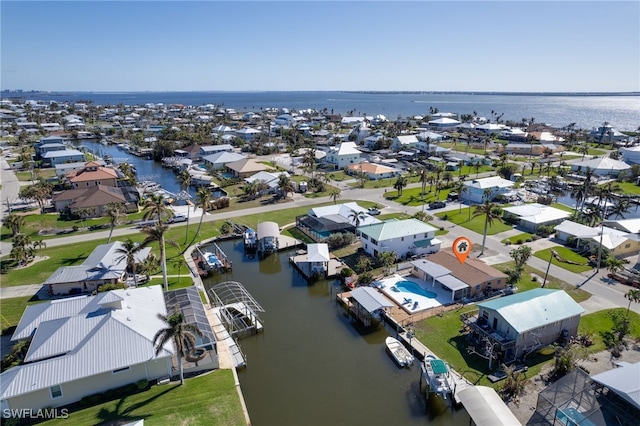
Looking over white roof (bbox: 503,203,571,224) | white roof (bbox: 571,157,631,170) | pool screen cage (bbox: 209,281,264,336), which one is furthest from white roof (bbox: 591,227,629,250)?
white roof (bbox: 571,157,631,170)

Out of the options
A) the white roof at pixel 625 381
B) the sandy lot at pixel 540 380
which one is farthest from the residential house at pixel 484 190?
→ the white roof at pixel 625 381

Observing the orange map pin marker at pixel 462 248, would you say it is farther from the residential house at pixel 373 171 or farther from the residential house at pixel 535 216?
the residential house at pixel 373 171

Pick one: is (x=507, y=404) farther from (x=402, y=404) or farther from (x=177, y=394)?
(x=177, y=394)

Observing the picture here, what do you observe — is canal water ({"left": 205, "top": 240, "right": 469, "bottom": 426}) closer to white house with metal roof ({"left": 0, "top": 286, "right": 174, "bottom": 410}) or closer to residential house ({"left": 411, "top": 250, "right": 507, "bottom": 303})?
white house with metal roof ({"left": 0, "top": 286, "right": 174, "bottom": 410})

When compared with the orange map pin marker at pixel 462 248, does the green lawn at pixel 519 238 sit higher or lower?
lower

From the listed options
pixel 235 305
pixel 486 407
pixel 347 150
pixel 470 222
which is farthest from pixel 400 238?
pixel 347 150

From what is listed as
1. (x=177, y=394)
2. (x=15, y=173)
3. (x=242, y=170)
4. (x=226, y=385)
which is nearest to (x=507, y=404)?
(x=226, y=385)
